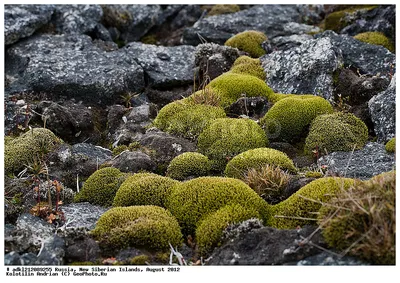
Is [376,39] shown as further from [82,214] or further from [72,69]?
[82,214]

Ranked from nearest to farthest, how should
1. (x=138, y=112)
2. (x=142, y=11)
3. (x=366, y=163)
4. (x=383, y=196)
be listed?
(x=383, y=196) → (x=366, y=163) → (x=138, y=112) → (x=142, y=11)

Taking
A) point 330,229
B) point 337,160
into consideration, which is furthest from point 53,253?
point 337,160

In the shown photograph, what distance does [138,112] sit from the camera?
10.9m

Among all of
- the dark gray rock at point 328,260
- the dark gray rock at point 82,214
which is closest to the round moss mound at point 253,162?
the dark gray rock at point 82,214

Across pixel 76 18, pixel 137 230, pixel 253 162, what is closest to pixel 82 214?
pixel 137 230

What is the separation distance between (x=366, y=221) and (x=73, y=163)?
528 cm

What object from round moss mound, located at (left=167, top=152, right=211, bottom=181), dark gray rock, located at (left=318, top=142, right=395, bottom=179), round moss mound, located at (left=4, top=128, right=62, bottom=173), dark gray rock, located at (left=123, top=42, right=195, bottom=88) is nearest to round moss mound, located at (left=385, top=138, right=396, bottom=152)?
dark gray rock, located at (left=318, top=142, right=395, bottom=179)

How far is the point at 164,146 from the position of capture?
9227mm

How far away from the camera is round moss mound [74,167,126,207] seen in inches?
311

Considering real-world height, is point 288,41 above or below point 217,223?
above

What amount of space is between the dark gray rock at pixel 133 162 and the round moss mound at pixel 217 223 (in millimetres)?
2162

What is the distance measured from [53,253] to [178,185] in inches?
83.7
